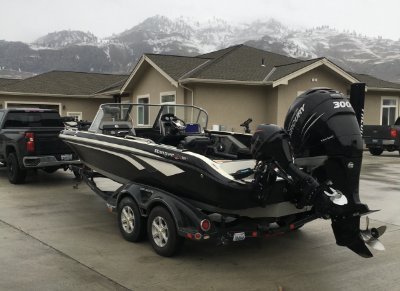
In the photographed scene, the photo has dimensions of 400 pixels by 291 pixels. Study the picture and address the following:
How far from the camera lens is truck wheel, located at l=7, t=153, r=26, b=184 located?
10.5m

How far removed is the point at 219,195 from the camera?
5.08m

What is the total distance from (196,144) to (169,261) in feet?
7.06

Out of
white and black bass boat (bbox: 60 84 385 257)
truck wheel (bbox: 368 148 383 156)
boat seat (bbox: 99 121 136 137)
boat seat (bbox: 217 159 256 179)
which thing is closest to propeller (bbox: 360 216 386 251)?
white and black bass boat (bbox: 60 84 385 257)

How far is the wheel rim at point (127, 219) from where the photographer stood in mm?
A: 6098

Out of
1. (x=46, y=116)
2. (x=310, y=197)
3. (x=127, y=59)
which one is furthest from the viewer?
(x=127, y=59)

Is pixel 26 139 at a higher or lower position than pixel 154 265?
higher

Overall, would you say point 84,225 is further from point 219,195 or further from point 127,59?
point 127,59

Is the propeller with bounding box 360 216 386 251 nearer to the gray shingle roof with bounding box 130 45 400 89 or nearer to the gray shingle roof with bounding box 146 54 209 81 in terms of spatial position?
the gray shingle roof with bounding box 130 45 400 89

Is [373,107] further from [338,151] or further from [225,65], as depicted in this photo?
[338,151]

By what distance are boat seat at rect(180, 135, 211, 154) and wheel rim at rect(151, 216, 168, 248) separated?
1640mm

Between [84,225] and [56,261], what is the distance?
1.68m

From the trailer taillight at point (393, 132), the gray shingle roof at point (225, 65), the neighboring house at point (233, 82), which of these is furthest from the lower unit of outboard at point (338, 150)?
the trailer taillight at point (393, 132)

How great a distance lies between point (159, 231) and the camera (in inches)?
221

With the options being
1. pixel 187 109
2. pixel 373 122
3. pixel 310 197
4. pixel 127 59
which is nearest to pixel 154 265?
pixel 310 197
